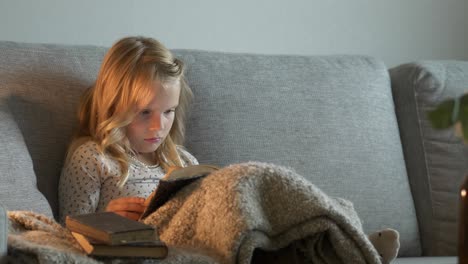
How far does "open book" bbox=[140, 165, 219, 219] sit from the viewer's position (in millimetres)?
1760

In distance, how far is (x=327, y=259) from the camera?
1.69 m

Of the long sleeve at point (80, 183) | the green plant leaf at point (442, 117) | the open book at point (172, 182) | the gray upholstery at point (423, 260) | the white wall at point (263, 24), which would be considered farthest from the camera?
the white wall at point (263, 24)

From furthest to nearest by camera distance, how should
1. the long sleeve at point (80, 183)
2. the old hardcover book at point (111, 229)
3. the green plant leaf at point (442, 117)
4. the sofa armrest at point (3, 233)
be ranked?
the long sleeve at point (80, 183) < the old hardcover book at point (111, 229) < the sofa armrest at point (3, 233) < the green plant leaf at point (442, 117)

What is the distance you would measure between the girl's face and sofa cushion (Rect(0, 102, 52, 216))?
0.92 feet

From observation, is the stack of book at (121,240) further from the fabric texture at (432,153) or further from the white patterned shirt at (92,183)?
the fabric texture at (432,153)

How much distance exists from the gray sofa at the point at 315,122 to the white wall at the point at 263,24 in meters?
0.27

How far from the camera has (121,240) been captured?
1.54 metres

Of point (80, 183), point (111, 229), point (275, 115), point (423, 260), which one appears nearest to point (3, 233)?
point (111, 229)

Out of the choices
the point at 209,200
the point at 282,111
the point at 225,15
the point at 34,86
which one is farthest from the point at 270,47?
the point at 209,200

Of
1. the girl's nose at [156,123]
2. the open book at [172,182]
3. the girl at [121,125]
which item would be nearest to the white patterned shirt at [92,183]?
the girl at [121,125]

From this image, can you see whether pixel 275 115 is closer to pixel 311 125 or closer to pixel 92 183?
pixel 311 125

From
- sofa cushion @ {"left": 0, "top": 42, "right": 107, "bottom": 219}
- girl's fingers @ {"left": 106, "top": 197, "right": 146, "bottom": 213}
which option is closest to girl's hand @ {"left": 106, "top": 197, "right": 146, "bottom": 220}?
girl's fingers @ {"left": 106, "top": 197, "right": 146, "bottom": 213}

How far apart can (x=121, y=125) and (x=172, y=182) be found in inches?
15.9

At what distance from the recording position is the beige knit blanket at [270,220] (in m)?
1.62
